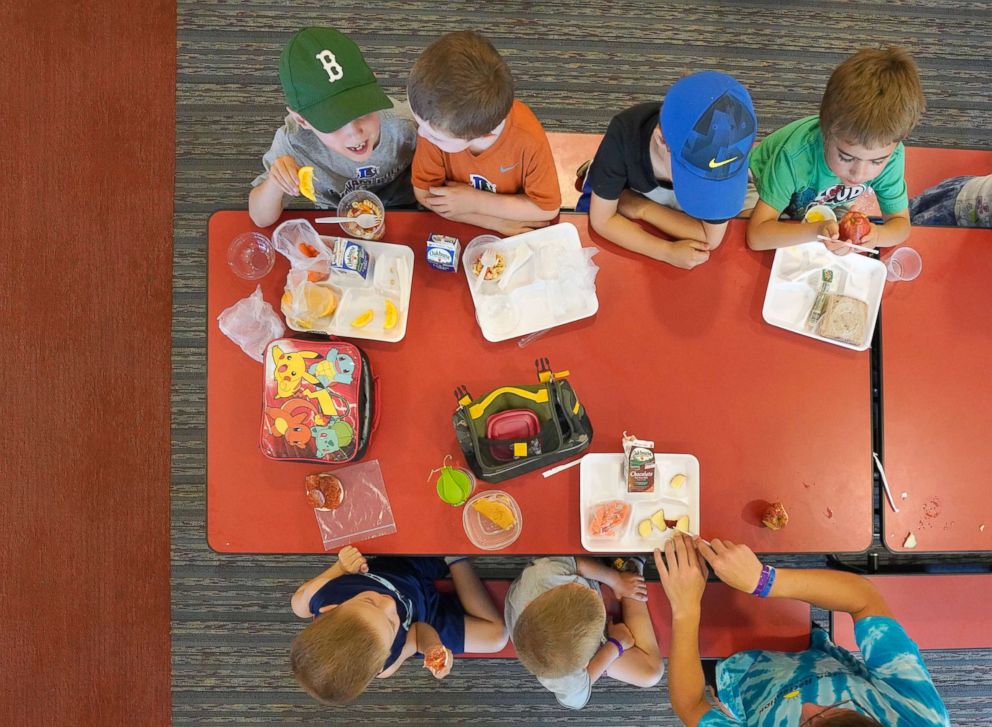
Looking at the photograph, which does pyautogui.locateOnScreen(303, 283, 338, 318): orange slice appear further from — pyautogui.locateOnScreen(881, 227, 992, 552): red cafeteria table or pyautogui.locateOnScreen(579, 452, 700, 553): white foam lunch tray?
pyautogui.locateOnScreen(881, 227, 992, 552): red cafeteria table

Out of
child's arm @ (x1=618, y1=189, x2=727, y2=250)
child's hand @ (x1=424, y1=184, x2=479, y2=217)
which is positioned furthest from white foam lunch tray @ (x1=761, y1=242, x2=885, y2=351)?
child's hand @ (x1=424, y1=184, x2=479, y2=217)

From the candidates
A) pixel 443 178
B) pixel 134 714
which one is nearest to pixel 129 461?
pixel 134 714

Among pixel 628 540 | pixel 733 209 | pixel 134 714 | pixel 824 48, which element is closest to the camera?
pixel 733 209

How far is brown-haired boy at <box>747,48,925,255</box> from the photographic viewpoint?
138 cm

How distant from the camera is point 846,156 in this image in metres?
1.46

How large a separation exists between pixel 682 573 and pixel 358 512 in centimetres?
81

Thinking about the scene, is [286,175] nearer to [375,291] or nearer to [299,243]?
[299,243]

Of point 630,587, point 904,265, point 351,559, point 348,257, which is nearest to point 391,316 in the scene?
point 348,257

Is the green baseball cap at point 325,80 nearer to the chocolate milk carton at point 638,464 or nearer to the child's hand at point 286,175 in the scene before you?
the child's hand at point 286,175

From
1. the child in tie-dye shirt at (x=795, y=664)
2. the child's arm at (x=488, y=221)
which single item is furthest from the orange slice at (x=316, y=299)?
the child in tie-dye shirt at (x=795, y=664)

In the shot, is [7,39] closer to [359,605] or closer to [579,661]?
[359,605]

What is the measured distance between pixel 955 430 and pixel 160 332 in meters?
2.50

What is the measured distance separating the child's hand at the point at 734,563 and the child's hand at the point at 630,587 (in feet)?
1.18

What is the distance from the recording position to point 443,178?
1571 mm
